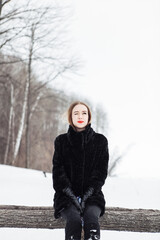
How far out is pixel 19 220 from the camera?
3.52m

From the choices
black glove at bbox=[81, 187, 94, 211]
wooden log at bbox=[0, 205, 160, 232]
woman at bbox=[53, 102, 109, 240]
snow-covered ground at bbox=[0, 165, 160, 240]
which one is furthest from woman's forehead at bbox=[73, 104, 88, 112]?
snow-covered ground at bbox=[0, 165, 160, 240]

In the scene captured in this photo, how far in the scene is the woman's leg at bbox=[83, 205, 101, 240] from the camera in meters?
2.65

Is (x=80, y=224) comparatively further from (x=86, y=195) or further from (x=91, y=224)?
(x=86, y=195)

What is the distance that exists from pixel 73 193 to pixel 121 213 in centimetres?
96

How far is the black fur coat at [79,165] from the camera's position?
2.97 m

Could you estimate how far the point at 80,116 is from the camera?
3.15 m

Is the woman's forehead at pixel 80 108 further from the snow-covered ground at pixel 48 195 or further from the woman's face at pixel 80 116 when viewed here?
the snow-covered ground at pixel 48 195

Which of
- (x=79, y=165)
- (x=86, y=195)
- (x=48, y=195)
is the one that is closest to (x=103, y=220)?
(x=86, y=195)

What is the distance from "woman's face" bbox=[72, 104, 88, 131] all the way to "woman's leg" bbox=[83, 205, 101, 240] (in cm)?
91

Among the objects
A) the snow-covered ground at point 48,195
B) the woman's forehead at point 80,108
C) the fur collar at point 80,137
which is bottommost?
the snow-covered ground at point 48,195

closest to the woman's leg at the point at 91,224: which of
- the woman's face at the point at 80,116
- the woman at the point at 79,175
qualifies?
the woman at the point at 79,175

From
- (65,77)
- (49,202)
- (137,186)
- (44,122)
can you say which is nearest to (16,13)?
(65,77)

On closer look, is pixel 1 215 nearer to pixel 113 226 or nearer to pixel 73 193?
pixel 73 193

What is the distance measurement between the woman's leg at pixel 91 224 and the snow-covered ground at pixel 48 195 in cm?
203
